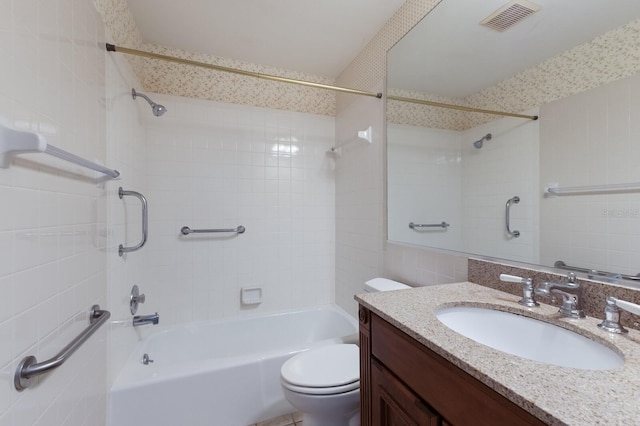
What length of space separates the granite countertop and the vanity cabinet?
3cm

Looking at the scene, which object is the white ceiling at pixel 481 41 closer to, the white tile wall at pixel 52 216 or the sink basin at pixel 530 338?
the sink basin at pixel 530 338

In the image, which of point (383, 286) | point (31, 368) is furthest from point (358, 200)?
point (31, 368)

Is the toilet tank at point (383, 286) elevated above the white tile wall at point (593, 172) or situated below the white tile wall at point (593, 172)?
below

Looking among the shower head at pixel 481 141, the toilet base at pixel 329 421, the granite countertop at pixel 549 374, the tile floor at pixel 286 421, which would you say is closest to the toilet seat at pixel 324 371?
the toilet base at pixel 329 421

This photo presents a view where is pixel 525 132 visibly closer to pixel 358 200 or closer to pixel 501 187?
pixel 501 187

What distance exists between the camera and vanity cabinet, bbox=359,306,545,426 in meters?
0.52

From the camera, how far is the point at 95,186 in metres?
1.19

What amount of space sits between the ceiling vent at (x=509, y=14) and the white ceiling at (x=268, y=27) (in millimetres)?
625

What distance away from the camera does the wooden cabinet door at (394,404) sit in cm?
68

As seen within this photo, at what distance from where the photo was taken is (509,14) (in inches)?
45.3

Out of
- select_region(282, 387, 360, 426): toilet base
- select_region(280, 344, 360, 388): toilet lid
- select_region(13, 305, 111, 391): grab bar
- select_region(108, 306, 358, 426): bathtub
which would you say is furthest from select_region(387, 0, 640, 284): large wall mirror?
select_region(13, 305, 111, 391): grab bar

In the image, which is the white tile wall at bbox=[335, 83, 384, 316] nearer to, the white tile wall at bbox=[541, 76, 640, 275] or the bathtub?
the bathtub

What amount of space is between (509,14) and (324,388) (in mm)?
1783

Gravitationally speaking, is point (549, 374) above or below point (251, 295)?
above
